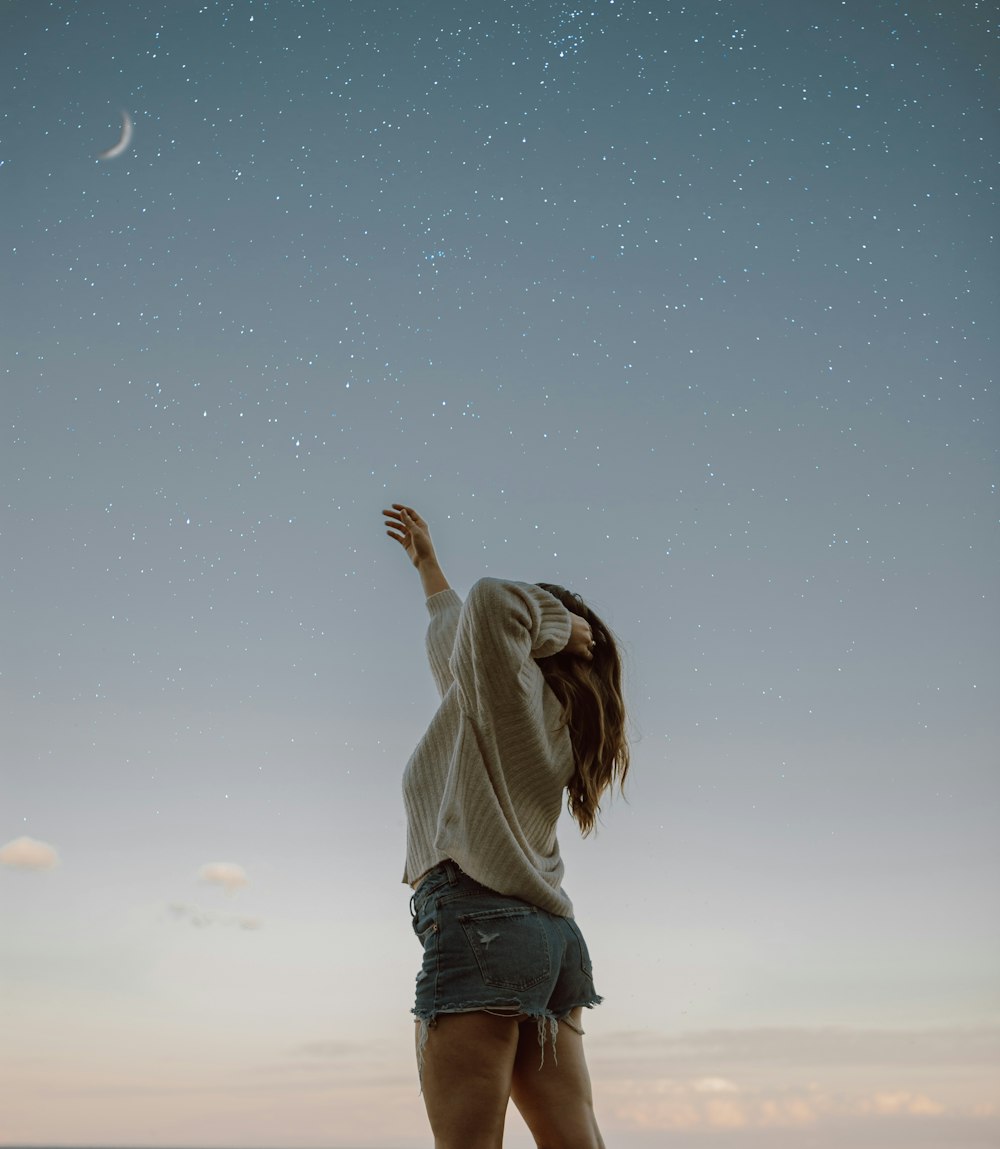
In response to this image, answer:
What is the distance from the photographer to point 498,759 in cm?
102

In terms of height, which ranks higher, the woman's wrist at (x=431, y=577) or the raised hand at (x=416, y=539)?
the raised hand at (x=416, y=539)

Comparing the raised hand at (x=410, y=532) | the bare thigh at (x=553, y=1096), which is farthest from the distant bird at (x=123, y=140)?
the bare thigh at (x=553, y=1096)

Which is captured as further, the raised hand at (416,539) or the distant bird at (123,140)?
the distant bird at (123,140)

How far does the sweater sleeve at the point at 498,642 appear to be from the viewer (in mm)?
959

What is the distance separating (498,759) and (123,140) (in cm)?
254

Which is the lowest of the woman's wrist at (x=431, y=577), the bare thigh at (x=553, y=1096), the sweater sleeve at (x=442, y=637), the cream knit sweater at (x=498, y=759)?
the bare thigh at (x=553, y=1096)

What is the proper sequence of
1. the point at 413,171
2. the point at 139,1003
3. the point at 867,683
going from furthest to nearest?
1. the point at 139,1003
2. the point at 867,683
3. the point at 413,171

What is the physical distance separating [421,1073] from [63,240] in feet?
9.92

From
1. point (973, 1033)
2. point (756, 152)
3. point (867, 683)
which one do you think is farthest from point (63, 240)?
point (973, 1033)

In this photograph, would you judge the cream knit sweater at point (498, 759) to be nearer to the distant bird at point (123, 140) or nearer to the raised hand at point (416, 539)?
the raised hand at point (416, 539)

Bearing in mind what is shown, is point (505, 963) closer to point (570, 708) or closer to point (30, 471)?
point (570, 708)

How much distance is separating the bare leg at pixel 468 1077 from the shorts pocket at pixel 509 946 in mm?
36

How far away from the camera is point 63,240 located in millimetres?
3221

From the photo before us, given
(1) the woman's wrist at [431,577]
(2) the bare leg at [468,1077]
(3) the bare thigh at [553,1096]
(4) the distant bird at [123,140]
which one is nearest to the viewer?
(2) the bare leg at [468,1077]
